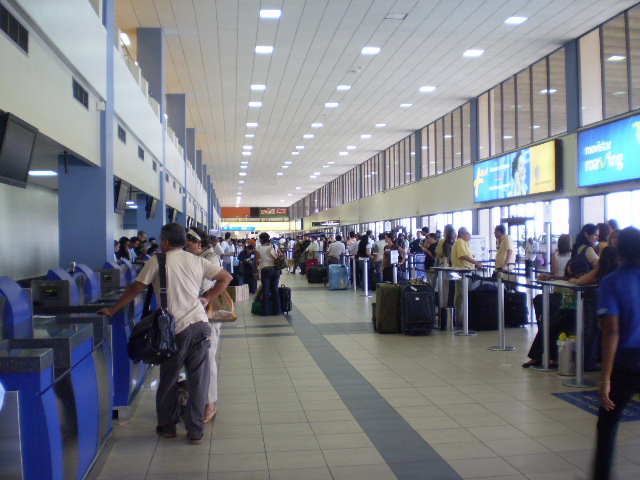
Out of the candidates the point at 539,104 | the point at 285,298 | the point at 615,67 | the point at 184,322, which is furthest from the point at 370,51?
the point at 184,322

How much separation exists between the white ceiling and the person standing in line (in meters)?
8.63

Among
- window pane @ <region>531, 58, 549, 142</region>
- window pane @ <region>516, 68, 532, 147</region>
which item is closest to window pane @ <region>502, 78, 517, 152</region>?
window pane @ <region>516, 68, 532, 147</region>

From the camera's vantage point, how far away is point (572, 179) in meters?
13.7

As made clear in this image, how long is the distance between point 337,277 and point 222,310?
502 inches

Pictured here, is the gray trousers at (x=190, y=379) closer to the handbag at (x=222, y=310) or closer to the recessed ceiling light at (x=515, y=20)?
the handbag at (x=222, y=310)

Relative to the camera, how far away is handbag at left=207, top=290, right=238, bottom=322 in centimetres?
544

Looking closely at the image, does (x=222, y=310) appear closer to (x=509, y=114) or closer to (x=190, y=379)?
(x=190, y=379)

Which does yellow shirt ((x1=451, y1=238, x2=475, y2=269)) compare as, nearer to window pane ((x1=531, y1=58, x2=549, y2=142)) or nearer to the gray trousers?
window pane ((x1=531, y1=58, x2=549, y2=142))

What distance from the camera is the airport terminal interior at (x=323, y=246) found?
4143 millimetres

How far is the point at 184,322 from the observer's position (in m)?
4.58

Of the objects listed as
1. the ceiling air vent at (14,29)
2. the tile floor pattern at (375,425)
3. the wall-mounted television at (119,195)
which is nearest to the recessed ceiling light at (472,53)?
the tile floor pattern at (375,425)

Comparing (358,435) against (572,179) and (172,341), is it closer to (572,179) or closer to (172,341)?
(172,341)

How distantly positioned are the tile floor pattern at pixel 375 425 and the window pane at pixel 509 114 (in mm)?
9672

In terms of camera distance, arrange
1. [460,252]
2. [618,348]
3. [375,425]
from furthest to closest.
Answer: [460,252] → [375,425] → [618,348]
